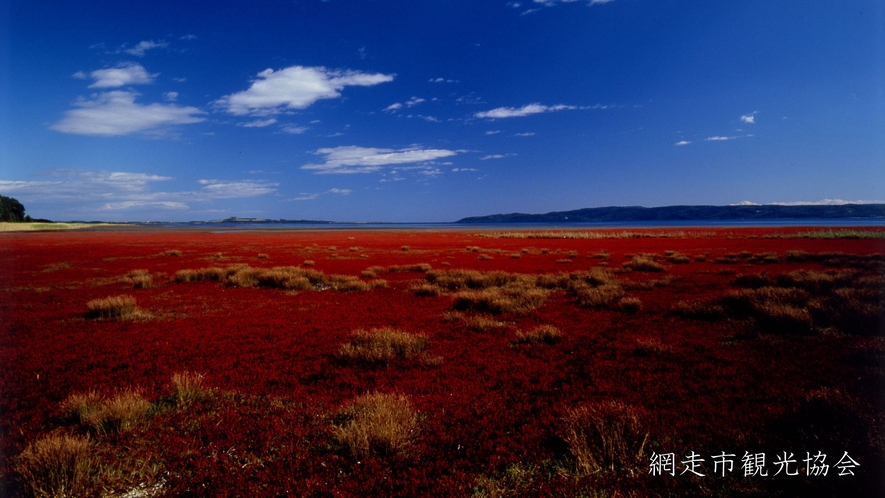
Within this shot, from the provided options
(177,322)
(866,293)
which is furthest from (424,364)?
(866,293)

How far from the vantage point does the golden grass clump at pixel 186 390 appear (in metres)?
5.84

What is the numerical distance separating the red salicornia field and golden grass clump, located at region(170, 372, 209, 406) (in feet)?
0.12

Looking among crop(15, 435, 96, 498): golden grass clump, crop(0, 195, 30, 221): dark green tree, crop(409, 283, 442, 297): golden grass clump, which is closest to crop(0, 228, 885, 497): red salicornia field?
crop(15, 435, 96, 498): golden grass clump

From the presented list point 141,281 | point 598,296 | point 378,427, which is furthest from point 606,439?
point 141,281

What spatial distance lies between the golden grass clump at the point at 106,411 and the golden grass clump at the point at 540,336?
7317 millimetres

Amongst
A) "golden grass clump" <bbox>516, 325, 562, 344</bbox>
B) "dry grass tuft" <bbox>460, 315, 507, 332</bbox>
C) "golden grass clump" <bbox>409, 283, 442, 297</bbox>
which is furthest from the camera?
"golden grass clump" <bbox>409, 283, 442, 297</bbox>

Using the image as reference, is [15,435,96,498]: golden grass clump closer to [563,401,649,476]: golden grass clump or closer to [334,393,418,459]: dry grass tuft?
[334,393,418,459]: dry grass tuft

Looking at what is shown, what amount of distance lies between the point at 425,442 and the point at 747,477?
139 inches

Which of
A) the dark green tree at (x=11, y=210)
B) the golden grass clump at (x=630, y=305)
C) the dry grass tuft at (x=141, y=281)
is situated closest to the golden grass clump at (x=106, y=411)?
the golden grass clump at (x=630, y=305)

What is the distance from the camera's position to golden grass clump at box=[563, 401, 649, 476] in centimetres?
416

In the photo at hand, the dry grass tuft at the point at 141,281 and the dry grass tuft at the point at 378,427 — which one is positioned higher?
the dry grass tuft at the point at 141,281

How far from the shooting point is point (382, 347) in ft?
27.1

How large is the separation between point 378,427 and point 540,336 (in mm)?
5710

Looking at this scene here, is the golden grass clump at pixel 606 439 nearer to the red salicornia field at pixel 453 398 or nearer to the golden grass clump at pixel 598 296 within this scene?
the red salicornia field at pixel 453 398
